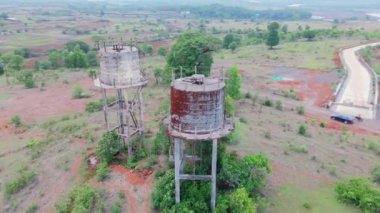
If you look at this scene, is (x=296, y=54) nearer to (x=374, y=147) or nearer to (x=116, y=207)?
(x=374, y=147)

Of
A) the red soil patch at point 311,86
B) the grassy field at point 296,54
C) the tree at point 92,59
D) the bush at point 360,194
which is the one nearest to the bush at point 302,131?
the bush at point 360,194

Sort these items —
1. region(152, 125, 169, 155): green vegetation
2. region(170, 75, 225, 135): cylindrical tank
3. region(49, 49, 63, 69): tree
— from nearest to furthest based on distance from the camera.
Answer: region(170, 75, 225, 135): cylindrical tank
region(152, 125, 169, 155): green vegetation
region(49, 49, 63, 69): tree

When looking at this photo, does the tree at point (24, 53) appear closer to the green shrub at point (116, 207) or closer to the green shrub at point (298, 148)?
the green shrub at point (116, 207)

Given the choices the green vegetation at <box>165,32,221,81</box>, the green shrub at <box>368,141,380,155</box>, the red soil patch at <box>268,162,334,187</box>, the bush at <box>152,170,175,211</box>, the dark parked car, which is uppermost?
the green vegetation at <box>165,32,221,81</box>

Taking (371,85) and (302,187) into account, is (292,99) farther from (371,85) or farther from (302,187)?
(302,187)

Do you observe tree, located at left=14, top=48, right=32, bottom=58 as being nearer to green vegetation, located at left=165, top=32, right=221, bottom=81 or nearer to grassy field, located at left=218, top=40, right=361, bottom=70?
grassy field, located at left=218, top=40, right=361, bottom=70

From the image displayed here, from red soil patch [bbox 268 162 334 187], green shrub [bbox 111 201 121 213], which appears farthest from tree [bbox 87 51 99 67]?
red soil patch [bbox 268 162 334 187]

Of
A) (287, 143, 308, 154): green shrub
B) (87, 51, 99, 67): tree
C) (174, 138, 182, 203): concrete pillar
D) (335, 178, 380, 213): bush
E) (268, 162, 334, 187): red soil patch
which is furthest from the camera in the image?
(87, 51, 99, 67): tree
